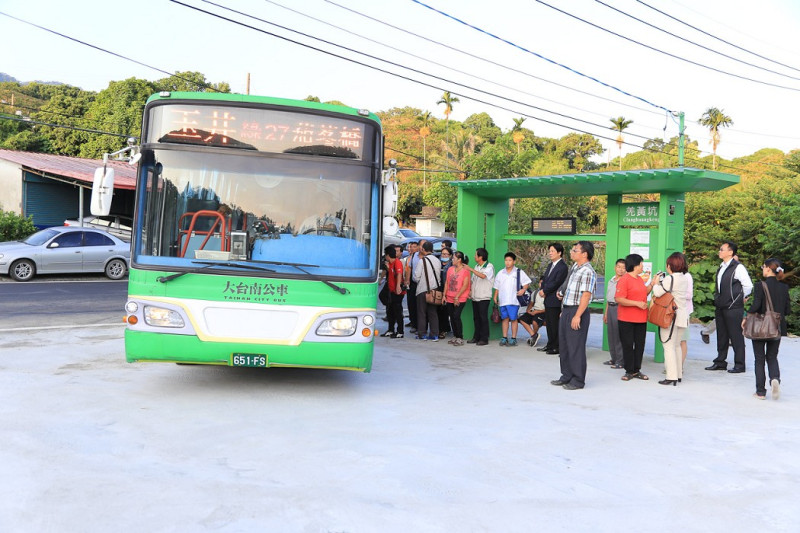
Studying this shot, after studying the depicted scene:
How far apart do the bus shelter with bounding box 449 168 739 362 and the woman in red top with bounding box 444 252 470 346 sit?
1.87 feet

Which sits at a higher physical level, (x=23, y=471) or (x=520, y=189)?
(x=520, y=189)

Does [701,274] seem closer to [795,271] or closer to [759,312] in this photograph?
[795,271]

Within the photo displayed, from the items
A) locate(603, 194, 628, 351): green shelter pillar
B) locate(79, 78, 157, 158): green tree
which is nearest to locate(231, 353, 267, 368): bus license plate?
locate(603, 194, 628, 351): green shelter pillar

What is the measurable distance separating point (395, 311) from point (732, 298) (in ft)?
17.5

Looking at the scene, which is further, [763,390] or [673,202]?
[673,202]

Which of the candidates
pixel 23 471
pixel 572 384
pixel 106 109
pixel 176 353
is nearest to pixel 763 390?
pixel 572 384

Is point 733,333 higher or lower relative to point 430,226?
lower

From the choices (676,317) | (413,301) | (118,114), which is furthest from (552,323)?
(118,114)

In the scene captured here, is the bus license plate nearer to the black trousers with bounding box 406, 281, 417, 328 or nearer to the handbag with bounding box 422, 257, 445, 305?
the handbag with bounding box 422, 257, 445, 305

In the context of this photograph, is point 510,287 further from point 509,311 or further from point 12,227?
point 12,227

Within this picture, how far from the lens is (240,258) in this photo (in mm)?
7410

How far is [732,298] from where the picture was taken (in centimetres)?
1061

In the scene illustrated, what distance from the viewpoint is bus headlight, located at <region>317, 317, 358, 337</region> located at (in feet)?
24.5

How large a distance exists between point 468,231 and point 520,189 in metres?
1.27
